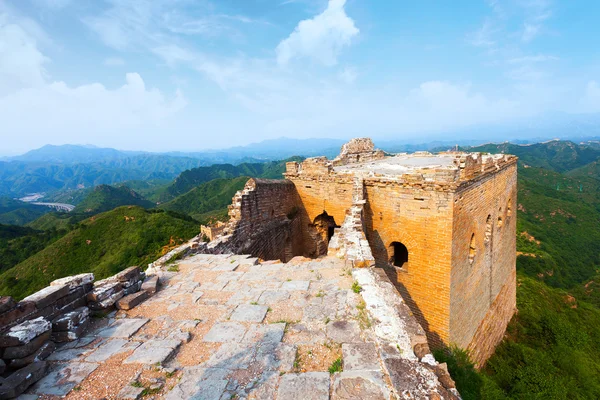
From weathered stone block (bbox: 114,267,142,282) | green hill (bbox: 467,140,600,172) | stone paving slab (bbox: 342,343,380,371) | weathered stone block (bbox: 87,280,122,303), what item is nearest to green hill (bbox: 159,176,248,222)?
weathered stone block (bbox: 114,267,142,282)

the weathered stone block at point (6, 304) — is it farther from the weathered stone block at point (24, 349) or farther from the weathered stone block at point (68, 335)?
the weathered stone block at point (68, 335)

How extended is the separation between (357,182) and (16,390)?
328 inches

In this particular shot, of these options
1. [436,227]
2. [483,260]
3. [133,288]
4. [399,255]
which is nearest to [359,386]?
[133,288]

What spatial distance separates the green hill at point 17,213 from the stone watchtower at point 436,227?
111 m

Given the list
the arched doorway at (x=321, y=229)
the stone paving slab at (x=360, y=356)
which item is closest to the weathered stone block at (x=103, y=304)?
the stone paving slab at (x=360, y=356)

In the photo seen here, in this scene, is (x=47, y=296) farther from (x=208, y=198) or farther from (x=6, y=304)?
(x=208, y=198)

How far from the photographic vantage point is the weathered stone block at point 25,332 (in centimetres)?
328

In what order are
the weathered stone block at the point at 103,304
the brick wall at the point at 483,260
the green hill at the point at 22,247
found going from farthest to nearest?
the green hill at the point at 22,247, the brick wall at the point at 483,260, the weathered stone block at the point at 103,304

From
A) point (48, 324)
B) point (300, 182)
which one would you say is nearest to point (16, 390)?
point (48, 324)

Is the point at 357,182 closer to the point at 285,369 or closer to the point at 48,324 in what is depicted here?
the point at 285,369

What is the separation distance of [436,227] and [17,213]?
132015mm

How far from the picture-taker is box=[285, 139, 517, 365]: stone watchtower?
27.5 ft

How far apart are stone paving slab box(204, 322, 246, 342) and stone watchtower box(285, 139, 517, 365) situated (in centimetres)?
536

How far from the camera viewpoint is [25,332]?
3387 millimetres
